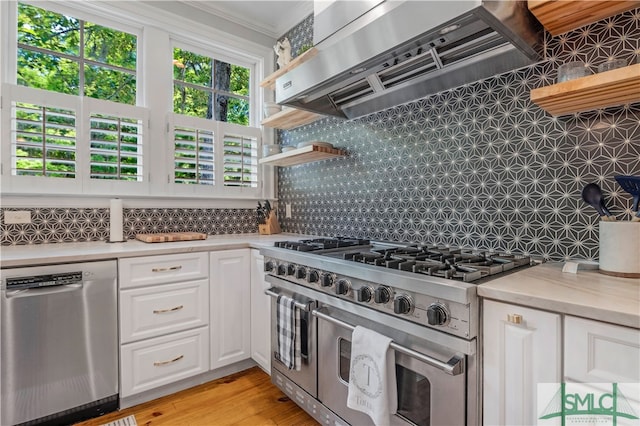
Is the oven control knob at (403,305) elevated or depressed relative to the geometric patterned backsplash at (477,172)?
depressed

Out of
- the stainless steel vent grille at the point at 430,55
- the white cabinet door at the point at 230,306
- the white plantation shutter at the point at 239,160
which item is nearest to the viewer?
the stainless steel vent grille at the point at 430,55

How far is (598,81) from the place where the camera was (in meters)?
1.05

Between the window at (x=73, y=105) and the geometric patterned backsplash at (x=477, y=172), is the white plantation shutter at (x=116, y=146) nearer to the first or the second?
the window at (x=73, y=105)

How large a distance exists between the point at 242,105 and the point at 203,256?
1634 mm

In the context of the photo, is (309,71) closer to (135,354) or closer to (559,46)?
(559,46)

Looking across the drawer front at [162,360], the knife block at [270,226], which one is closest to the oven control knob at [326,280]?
the drawer front at [162,360]

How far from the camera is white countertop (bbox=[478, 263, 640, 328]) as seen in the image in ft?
2.58

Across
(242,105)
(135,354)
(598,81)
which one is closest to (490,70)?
(598,81)

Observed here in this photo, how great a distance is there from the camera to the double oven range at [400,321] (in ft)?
3.43

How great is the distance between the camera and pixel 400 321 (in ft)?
3.91

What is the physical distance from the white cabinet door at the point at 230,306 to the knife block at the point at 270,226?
2.19 ft

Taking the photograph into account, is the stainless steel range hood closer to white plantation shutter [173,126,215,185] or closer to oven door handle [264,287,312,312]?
white plantation shutter [173,126,215,185]

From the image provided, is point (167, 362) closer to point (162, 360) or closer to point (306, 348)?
point (162, 360)

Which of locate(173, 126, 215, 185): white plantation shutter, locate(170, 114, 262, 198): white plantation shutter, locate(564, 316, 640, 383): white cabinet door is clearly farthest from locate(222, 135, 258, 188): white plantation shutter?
locate(564, 316, 640, 383): white cabinet door
